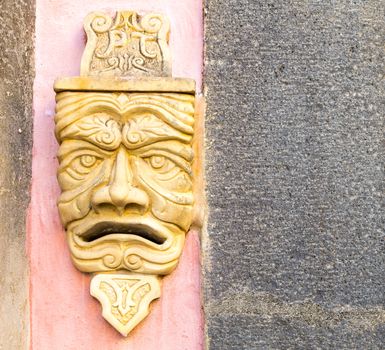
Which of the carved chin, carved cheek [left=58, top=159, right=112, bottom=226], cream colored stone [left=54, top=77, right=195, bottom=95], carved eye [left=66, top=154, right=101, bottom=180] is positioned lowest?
the carved chin

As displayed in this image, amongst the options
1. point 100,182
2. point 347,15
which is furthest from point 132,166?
point 347,15

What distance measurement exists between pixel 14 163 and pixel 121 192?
21 cm

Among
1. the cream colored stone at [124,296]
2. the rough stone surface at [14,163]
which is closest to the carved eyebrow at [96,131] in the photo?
the rough stone surface at [14,163]

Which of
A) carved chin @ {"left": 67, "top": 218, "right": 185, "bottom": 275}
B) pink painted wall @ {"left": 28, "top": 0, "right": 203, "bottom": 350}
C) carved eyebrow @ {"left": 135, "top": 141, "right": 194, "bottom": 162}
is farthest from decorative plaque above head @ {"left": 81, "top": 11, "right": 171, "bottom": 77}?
carved chin @ {"left": 67, "top": 218, "right": 185, "bottom": 275}

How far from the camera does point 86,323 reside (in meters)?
1.51

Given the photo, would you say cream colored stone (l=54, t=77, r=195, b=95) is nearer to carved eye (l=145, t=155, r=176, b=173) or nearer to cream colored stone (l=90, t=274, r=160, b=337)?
carved eye (l=145, t=155, r=176, b=173)

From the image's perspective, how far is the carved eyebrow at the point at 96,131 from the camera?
147 centimetres

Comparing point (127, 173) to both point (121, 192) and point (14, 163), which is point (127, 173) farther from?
point (14, 163)

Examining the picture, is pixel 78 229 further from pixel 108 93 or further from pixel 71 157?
pixel 108 93

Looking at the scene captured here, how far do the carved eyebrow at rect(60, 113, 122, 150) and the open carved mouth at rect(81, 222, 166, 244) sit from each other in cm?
14

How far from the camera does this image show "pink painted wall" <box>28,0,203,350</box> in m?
1.51

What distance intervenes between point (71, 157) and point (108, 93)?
0.13 m

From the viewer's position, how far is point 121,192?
1438mm

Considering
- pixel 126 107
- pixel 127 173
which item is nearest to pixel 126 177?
pixel 127 173
